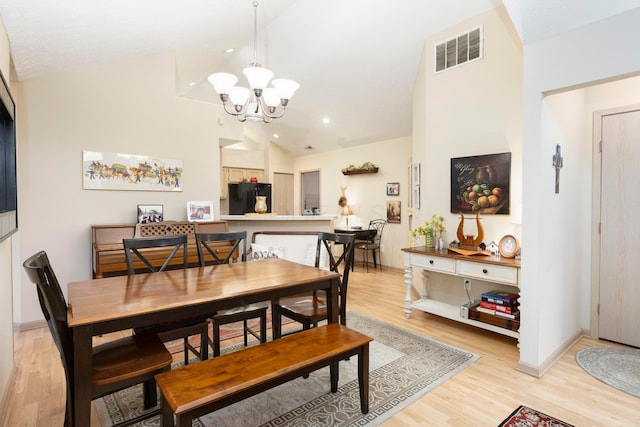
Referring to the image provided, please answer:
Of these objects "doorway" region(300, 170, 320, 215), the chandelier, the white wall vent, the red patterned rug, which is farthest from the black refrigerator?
the red patterned rug

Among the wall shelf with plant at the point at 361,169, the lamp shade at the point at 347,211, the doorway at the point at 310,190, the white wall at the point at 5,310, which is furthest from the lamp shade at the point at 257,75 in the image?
the doorway at the point at 310,190

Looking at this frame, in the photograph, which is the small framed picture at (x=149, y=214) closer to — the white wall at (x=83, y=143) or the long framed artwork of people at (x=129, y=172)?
the white wall at (x=83, y=143)

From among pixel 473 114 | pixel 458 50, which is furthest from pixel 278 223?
pixel 458 50

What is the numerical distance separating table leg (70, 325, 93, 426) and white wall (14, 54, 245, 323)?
2798mm

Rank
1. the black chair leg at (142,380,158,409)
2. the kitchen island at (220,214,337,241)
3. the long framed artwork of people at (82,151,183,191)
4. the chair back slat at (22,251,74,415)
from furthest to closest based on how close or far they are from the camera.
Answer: the kitchen island at (220,214,337,241) < the long framed artwork of people at (82,151,183,191) < the black chair leg at (142,380,158,409) < the chair back slat at (22,251,74,415)

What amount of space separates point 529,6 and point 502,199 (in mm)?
1671

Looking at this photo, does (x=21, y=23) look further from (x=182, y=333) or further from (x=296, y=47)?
(x=296, y=47)

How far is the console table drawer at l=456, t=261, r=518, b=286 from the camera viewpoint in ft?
9.29

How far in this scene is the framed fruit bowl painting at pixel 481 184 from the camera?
3330 mm

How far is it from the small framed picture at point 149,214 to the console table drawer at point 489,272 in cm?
351

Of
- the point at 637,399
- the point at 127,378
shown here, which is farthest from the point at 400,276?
the point at 127,378

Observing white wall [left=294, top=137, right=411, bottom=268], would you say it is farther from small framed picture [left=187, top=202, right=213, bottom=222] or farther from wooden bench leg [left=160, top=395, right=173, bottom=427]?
wooden bench leg [left=160, top=395, right=173, bottom=427]

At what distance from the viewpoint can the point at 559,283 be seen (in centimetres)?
278

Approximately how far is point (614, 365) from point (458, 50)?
10.7 ft
